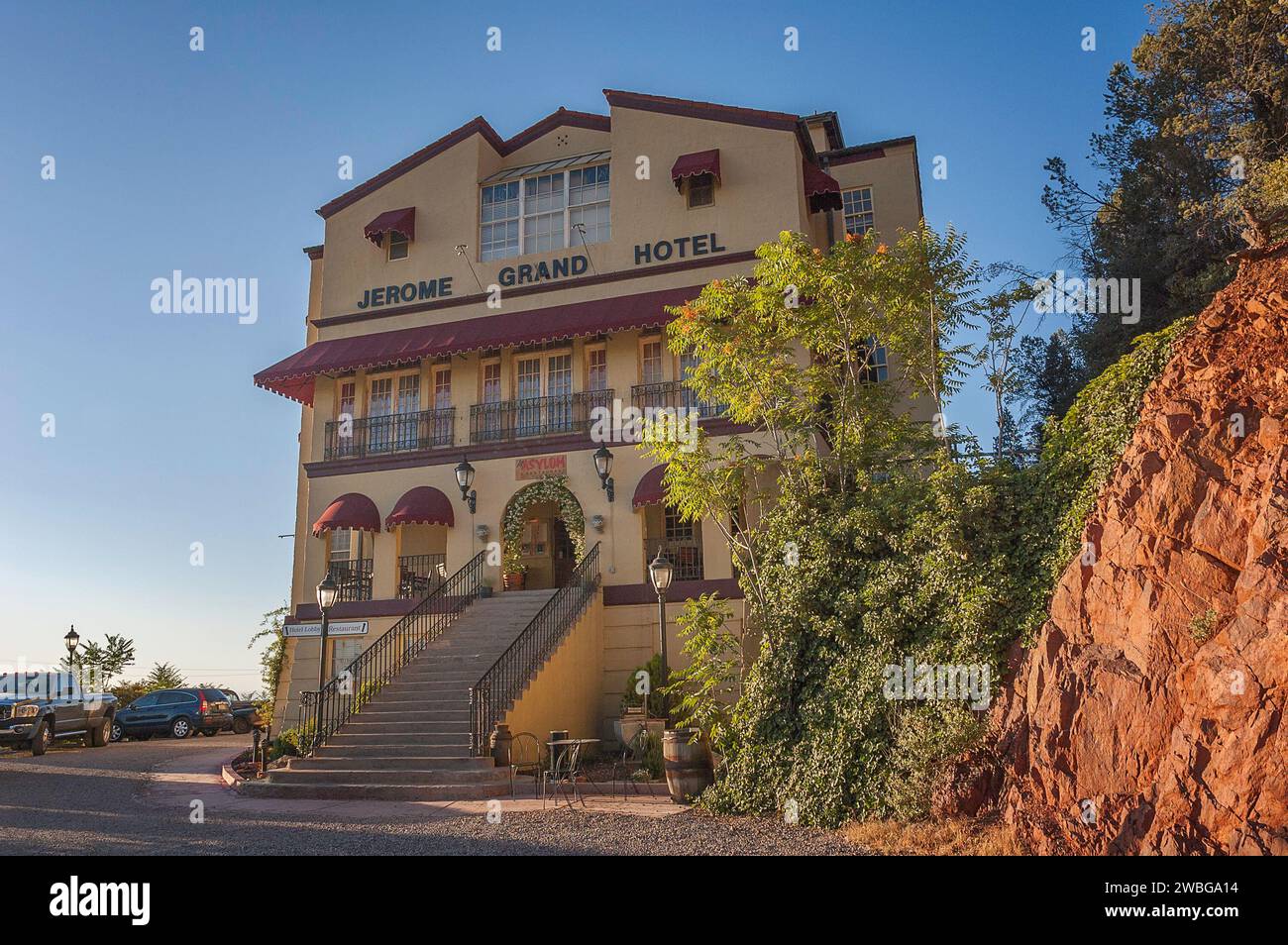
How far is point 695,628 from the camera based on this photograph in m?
13.8

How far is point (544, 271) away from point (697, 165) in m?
4.15

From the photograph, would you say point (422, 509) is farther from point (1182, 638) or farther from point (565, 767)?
point (1182, 638)

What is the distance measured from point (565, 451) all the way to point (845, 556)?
9.22m

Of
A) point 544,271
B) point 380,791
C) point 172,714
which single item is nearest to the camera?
point 380,791

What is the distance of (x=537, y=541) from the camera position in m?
22.3

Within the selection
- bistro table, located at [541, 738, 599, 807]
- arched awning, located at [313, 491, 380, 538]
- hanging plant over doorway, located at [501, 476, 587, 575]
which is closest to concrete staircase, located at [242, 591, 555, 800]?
bistro table, located at [541, 738, 599, 807]

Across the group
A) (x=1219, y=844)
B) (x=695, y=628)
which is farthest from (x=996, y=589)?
(x=695, y=628)

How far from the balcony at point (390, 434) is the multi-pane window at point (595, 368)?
3.26 meters

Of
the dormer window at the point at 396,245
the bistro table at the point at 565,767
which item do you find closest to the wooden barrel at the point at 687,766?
the bistro table at the point at 565,767

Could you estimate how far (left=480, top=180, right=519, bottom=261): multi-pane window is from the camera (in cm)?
2223

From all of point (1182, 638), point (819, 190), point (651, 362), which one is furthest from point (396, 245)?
point (1182, 638)

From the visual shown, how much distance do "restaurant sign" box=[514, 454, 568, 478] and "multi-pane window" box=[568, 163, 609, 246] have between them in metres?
5.11

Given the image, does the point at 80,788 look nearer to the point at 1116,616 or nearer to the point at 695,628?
the point at 695,628

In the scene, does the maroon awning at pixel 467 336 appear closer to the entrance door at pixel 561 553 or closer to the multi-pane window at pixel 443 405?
the multi-pane window at pixel 443 405
